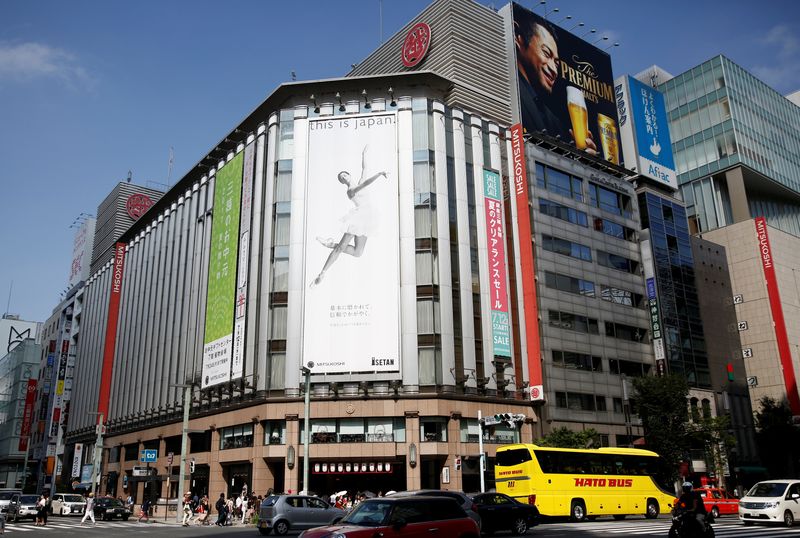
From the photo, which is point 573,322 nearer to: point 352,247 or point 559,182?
point 559,182

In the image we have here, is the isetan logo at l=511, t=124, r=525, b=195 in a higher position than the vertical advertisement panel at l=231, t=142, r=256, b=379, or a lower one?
higher

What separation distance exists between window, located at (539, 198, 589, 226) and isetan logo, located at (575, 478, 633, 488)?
28.0 m

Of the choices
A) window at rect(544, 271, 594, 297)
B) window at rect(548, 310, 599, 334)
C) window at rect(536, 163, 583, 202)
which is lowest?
window at rect(548, 310, 599, 334)

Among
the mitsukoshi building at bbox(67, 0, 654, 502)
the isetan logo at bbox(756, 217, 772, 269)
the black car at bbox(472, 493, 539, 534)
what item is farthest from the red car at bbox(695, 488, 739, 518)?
the isetan logo at bbox(756, 217, 772, 269)

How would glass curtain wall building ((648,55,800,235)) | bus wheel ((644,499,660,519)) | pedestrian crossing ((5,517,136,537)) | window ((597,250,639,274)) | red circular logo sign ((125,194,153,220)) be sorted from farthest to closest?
1. red circular logo sign ((125,194,153,220))
2. glass curtain wall building ((648,55,800,235))
3. window ((597,250,639,274))
4. bus wheel ((644,499,660,519))
5. pedestrian crossing ((5,517,136,537))

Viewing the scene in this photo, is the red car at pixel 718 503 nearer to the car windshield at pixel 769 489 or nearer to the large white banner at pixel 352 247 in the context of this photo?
the car windshield at pixel 769 489

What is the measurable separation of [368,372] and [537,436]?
14.6 meters

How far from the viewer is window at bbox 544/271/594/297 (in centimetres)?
5641

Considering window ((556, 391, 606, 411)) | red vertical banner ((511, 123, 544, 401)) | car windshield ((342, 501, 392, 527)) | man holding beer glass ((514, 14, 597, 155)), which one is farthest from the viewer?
man holding beer glass ((514, 14, 597, 155))

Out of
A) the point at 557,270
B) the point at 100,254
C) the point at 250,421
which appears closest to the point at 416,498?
the point at 250,421

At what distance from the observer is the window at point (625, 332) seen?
60312mm

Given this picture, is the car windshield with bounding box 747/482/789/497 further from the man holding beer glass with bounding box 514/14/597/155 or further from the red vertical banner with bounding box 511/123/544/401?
the man holding beer glass with bounding box 514/14/597/155

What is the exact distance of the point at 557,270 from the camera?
2254 inches

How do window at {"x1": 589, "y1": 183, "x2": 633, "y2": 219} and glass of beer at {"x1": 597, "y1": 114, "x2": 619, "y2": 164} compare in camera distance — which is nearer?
window at {"x1": 589, "y1": 183, "x2": 633, "y2": 219}
